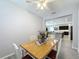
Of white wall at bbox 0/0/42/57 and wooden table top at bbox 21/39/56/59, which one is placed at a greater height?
white wall at bbox 0/0/42/57

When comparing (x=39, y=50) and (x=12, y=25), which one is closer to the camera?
(x=39, y=50)

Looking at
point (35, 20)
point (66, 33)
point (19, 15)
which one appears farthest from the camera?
point (66, 33)

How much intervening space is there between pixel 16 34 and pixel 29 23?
4.32ft

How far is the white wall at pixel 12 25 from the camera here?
4.25m

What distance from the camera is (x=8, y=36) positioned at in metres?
4.52

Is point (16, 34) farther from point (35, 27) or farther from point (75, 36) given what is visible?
point (75, 36)

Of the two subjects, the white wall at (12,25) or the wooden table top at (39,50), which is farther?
the white wall at (12,25)

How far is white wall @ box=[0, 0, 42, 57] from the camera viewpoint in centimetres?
425

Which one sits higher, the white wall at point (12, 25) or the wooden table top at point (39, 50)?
the white wall at point (12, 25)

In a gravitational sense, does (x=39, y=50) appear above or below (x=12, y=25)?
below

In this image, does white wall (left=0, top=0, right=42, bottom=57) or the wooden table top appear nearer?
the wooden table top

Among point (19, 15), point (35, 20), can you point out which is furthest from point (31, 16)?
point (19, 15)

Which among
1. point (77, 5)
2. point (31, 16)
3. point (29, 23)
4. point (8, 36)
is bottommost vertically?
point (8, 36)

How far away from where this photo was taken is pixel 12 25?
477 cm
